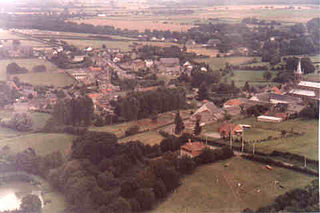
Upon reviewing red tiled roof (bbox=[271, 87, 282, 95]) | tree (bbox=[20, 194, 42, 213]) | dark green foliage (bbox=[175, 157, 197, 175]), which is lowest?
tree (bbox=[20, 194, 42, 213])

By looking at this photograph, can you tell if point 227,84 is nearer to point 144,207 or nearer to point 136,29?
point 136,29

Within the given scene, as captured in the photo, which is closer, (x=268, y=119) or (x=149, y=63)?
(x=268, y=119)

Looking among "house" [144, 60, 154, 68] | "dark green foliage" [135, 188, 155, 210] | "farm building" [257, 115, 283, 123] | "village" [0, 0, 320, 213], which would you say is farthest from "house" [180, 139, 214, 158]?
"house" [144, 60, 154, 68]

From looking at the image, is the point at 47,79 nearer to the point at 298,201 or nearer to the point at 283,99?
the point at 283,99

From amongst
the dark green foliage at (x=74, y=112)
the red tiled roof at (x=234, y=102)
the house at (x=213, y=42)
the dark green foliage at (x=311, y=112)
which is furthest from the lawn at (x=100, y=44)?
the dark green foliage at (x=311, y=112)

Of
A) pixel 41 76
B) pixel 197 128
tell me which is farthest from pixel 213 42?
pixel 41 76

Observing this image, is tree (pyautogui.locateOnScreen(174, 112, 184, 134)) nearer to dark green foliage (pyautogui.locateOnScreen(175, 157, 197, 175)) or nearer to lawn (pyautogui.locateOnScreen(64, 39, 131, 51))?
dark green foliage (pyautogui.locateOnScreen(175, 157, 197, 175))

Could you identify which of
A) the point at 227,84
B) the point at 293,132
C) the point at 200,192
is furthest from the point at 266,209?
the point at 227,84
